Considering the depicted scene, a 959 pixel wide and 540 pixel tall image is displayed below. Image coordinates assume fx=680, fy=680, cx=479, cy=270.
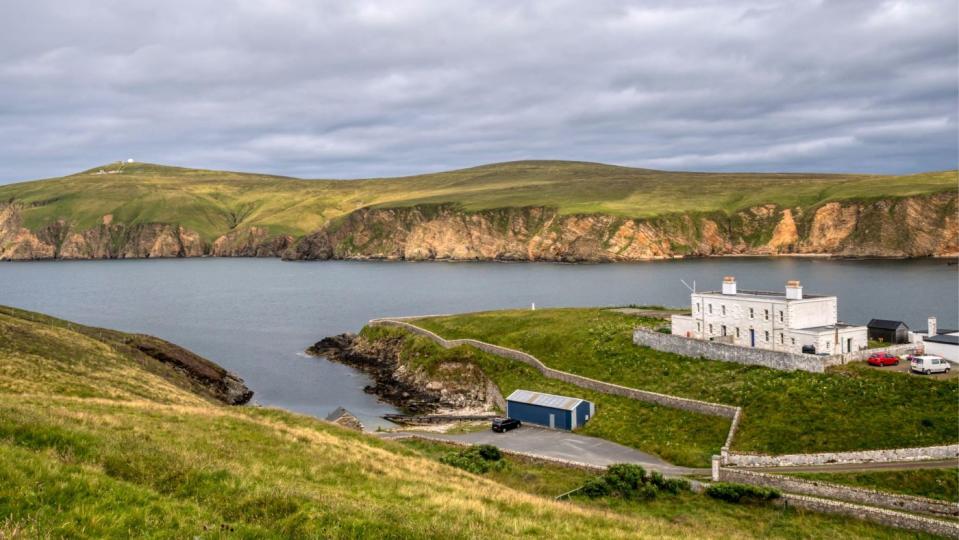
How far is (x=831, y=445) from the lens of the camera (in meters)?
39.3

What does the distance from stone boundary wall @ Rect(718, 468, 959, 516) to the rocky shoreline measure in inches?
1180

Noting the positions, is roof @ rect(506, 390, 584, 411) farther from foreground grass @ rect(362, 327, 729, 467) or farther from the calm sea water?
the calm sea water

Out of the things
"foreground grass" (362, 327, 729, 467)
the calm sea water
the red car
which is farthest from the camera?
the calm sea water

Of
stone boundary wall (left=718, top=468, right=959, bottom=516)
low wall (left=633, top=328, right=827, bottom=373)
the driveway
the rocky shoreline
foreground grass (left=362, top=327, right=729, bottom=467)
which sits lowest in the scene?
the rocky shoreline

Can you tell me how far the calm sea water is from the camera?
84062mm

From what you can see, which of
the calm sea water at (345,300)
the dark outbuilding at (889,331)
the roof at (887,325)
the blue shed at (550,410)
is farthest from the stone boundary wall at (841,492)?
the calm sea water at (345,300)

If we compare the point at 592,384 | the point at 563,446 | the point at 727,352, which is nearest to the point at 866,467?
the point at 727,352

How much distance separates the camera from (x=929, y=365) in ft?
147

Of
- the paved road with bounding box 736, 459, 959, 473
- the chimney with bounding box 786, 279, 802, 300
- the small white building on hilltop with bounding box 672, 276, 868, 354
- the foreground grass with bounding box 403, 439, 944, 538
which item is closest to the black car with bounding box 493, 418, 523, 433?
the foreground grass with bounding box 403, 439, 944, 538

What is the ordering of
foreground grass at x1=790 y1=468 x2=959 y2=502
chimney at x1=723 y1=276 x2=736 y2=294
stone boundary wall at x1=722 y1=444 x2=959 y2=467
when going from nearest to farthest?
1. foreground grass at x1=790 y1=468 x2=959 y2=502
2. stone boundary wall at x1=722 y1=444 x2=959 y2=467
3. chimney at x1=723 y1=276 x2=736 y2=294

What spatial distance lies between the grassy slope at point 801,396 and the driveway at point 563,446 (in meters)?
5.34

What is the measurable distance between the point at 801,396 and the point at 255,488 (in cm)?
3863

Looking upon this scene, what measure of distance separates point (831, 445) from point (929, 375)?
420 inches

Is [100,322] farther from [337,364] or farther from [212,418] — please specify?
[212,418]
